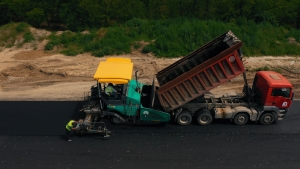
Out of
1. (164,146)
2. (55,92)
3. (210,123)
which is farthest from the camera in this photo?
(55,92)

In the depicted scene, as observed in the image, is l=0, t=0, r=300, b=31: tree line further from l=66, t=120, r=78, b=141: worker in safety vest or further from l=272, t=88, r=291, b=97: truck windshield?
l=66, t=120, r=78, b=141: worker in safety vest

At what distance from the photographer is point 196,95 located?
1144 cm

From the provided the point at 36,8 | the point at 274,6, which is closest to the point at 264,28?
the point at 274,6

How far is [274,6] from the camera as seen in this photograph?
25.6 m

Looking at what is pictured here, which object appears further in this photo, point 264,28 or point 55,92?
point 264,28

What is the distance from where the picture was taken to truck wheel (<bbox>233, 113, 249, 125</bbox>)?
11914 millimetres

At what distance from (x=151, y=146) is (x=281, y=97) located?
5.21 metres

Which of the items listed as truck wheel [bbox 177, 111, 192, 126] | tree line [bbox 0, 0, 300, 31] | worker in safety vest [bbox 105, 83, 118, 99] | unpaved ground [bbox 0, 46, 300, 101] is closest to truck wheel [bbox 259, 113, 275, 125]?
truck wheel [bbox 177, 111, 192, 126]

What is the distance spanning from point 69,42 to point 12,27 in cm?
537

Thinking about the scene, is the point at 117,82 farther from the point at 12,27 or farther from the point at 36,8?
the point at 36,8

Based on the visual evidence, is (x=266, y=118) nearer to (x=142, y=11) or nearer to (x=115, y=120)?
(x=115, y=120)

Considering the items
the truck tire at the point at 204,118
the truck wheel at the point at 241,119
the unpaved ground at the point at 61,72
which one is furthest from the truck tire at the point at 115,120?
the truck wheel at the point at 241,119

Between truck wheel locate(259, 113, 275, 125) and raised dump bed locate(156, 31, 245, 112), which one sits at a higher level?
raised dump bed locate(156, 31, 245, 112)

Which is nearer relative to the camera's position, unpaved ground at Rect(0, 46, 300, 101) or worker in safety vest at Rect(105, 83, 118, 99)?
worker in safety vest at Rect(105, 83, 118, 99)
